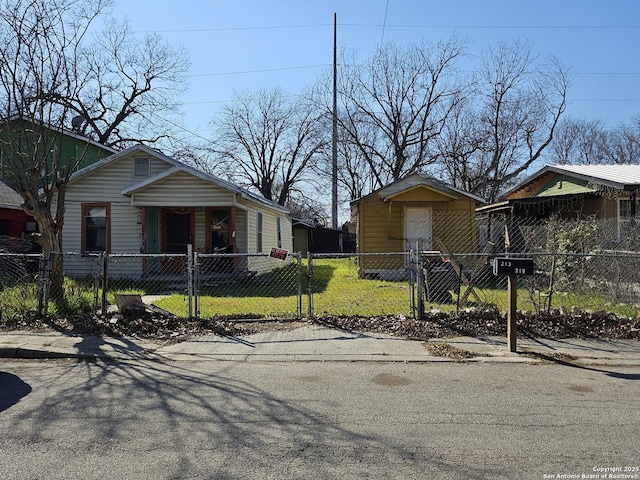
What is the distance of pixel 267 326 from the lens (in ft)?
27.3

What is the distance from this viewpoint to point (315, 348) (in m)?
6.96

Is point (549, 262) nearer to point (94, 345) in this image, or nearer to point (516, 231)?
point (516, 231)

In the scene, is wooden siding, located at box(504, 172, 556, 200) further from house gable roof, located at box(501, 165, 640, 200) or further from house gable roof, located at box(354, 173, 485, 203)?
house gable roof, located at box(354, 173, 485, 203)

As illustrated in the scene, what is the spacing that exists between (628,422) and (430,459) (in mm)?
2017

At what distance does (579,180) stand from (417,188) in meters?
5.48

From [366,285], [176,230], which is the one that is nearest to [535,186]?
[366,285]

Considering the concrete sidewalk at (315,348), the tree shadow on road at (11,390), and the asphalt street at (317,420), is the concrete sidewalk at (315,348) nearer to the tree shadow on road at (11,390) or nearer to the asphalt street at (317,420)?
the asphalt street at (317,420)

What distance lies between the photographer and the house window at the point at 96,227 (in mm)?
16250

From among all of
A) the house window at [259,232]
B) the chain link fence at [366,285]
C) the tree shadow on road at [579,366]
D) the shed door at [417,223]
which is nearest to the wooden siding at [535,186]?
the chain link fence at [366,285]

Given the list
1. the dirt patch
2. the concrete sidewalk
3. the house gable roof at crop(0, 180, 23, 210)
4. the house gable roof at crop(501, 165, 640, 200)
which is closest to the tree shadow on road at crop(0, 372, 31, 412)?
the concrete sidewalk

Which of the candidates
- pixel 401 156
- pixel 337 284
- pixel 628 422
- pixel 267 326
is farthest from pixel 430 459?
pixel 401 156

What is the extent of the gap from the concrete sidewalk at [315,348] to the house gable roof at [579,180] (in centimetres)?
807

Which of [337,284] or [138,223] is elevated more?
[138,223]

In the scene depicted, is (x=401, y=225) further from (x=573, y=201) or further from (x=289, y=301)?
(x=289, y=301)
